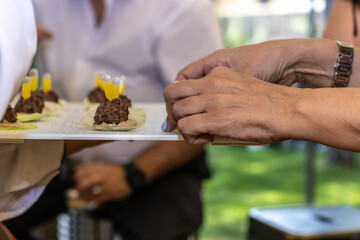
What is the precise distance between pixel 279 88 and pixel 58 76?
136 centimetres

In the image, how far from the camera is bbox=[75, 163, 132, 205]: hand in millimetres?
1827

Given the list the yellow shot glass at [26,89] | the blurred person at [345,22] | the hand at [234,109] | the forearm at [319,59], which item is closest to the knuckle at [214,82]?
the hand at [234,109]

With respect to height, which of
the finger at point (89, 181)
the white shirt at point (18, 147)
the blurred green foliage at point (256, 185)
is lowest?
the blurred green foliage at point (256, 185)

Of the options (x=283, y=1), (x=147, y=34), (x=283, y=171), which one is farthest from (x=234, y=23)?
(x=147, y=34)

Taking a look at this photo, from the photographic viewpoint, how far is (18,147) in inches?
35.3

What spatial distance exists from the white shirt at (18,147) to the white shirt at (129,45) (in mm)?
926

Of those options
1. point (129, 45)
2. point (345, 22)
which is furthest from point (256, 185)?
point (345, 22)

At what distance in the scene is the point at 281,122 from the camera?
30.8 inches

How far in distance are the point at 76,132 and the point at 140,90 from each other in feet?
3.70

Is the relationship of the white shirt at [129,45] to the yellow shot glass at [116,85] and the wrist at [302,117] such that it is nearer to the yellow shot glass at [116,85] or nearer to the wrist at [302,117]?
the yellow shot glass at [116,85]

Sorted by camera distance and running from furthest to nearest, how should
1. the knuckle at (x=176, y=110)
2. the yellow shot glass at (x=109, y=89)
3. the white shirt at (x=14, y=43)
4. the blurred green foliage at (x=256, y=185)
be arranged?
the blurred green foliage at (x=256, y=185) < the yellow shot glass at (x=109, y=89) < the knuckle at (x=176, y=110) < the white shirt at (x=14, y=43)

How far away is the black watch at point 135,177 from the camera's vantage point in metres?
1.82

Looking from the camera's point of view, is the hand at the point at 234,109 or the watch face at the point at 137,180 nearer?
the hand at the point at 234,109

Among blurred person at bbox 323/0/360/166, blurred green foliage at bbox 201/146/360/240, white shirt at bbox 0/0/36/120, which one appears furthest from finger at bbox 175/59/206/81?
blurred green foliage at bbox 201/146/360/240
